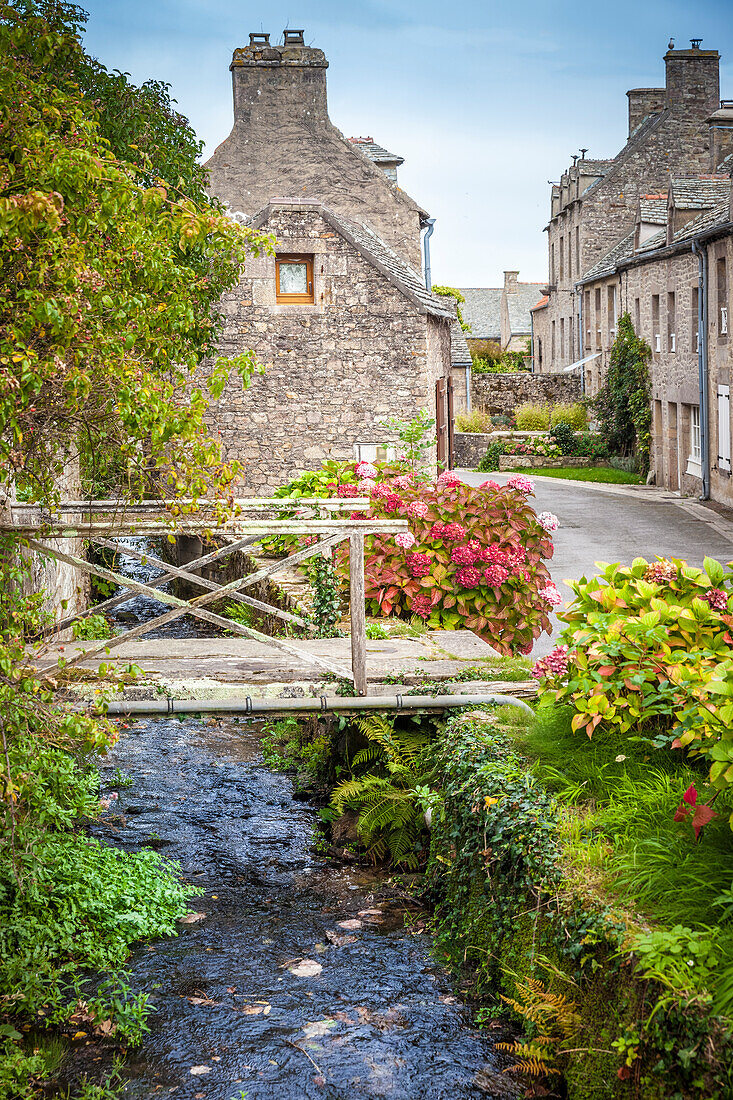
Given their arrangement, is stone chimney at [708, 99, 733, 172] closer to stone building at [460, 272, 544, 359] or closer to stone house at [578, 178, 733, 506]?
stone house at [578, 178, 733, 506]

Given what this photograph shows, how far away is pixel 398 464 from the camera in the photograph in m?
11.0

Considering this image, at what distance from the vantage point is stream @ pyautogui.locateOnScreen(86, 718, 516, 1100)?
4594 millimetres

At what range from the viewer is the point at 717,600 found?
5.58 meters

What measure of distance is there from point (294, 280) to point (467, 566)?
9.10 meters

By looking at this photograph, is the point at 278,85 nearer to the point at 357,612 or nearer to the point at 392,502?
the point at 392,502

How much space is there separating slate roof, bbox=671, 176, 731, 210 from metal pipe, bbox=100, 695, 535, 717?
23071 millimetres

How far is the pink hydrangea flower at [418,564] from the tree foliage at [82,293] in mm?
3520

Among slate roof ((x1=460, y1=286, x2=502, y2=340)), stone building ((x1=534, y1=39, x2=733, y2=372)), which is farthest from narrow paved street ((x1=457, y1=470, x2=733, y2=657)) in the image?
slate roof ((x1=460, y1=286, x2=502, y2=340))

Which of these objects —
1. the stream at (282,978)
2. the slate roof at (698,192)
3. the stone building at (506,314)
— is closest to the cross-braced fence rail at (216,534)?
the stream at (282,978)

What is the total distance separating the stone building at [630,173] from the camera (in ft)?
128

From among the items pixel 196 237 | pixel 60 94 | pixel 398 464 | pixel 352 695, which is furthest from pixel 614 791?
pixel 398 464

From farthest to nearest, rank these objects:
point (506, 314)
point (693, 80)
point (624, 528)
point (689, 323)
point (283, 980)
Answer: point (506, 314)
point (693, 80)
point (689, 323)
point (624, 528)
point (283, 980)

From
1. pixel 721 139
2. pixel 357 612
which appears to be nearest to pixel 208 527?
pixel 357 612

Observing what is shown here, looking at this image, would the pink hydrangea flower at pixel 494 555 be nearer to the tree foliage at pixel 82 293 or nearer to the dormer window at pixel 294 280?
the tree foliage at pixel 82 293
